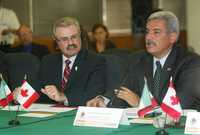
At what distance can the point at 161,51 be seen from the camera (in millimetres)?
3652

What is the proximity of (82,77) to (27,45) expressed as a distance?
10.9 feet

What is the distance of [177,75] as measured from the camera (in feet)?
11.5

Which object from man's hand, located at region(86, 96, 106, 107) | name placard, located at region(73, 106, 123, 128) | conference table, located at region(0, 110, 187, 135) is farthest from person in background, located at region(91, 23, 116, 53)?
name placard, located at region(73, 106, 123, 128)

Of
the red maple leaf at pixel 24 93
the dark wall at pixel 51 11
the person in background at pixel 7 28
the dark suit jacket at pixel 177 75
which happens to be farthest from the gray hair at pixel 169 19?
the dark wall at pixel 51 11

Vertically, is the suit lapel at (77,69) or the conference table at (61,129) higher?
the suit lapel at (77,69)

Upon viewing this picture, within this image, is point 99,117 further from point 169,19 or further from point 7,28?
point 7,28

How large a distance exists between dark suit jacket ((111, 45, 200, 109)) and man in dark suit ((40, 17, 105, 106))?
1.21ft

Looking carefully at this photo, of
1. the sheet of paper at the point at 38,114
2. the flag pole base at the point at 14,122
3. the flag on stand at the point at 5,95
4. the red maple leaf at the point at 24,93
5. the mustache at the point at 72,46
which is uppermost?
the mustache at the point at 72,46

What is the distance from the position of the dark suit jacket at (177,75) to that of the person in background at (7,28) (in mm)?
3840

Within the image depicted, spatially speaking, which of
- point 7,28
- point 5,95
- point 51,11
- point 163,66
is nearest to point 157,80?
point 163,66

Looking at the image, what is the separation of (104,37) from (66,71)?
12.3ft

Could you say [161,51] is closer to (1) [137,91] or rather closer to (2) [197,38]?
(1) [137,91]

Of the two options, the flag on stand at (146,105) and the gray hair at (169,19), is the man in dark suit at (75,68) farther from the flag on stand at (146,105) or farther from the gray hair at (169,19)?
the flag on stand at (146,105)

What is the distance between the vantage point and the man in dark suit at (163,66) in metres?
3.44
